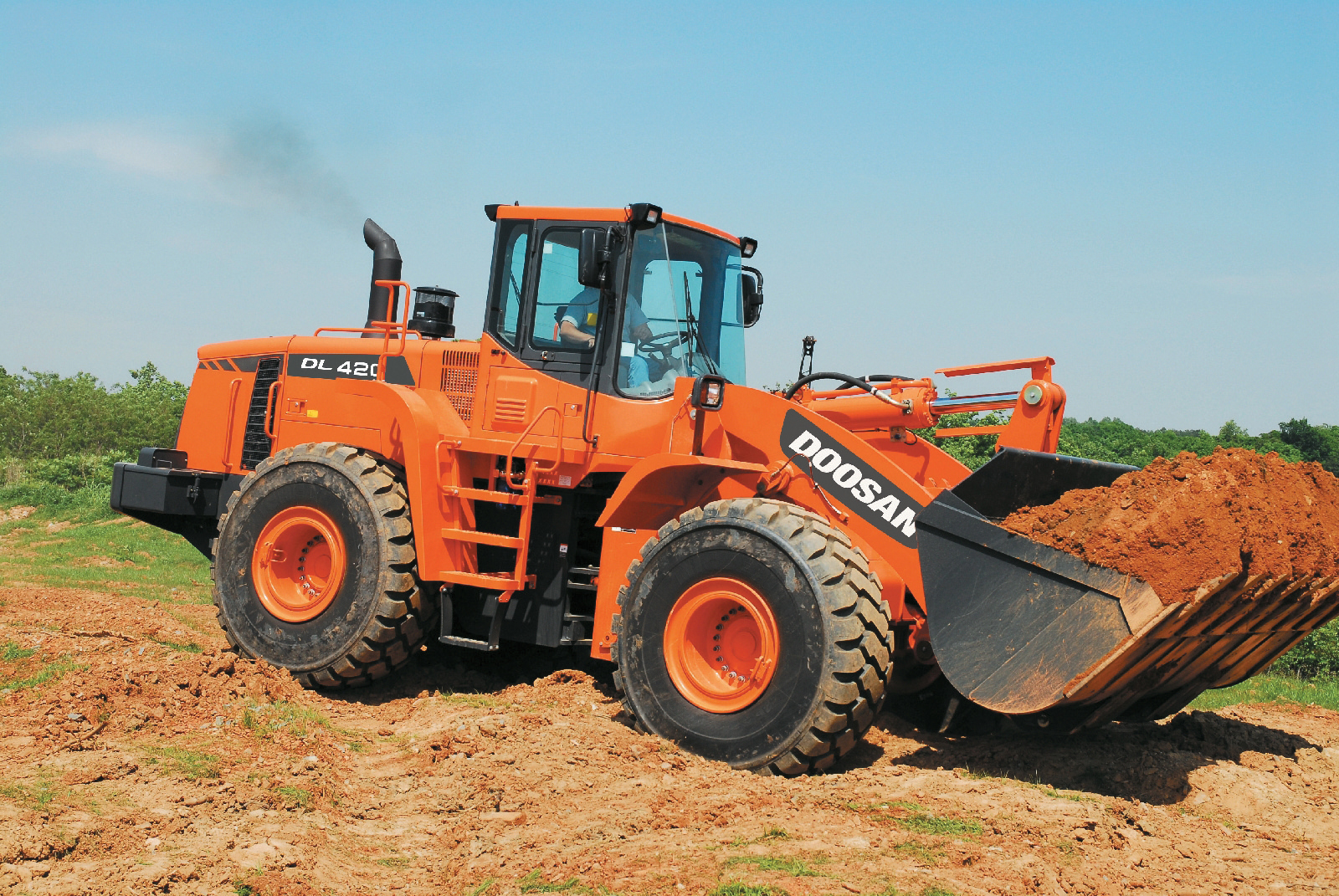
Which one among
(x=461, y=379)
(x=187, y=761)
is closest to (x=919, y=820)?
(x=187, y=761)

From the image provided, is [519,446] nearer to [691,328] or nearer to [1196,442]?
[691,328]

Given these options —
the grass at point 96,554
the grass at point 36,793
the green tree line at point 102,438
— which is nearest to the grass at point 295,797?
the grass at point 36,793

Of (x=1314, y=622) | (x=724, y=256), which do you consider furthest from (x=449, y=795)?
(x=1314, y=622)

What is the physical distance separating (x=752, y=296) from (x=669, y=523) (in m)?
2.53

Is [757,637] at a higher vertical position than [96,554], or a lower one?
higher

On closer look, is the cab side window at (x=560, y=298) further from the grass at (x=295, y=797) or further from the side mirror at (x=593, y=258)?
the grass at (x=295, y=797)

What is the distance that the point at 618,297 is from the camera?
7.18 meters

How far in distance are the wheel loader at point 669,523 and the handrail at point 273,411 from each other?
2 centimetres

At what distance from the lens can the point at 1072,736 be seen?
20.7 ft

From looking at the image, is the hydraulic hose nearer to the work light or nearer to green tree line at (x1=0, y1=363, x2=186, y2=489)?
the work light

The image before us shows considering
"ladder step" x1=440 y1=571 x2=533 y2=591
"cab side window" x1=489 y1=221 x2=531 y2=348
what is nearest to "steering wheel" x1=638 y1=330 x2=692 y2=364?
"cab side window" x1=489 y1=221 x2=531 y2=348

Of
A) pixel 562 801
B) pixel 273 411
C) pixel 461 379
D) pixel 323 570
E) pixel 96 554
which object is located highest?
pixel 461 379

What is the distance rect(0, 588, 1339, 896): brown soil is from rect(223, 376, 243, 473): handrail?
2.23 meters

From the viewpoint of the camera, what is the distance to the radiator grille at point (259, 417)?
30.3ft
